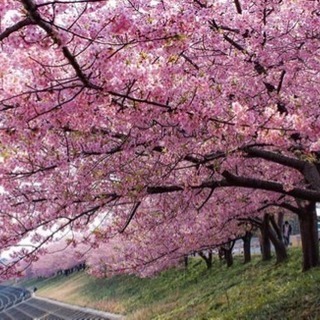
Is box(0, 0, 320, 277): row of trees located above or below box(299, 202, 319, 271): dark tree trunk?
above

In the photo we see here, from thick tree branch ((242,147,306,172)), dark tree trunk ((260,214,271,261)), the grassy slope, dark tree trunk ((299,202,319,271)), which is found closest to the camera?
thick tree branch ((242,147,306,172))

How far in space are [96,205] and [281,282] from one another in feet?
33.2

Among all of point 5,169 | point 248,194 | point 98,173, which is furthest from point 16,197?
point 248,194

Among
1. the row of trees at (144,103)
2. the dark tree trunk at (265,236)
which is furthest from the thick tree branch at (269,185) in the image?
the dark tree trunk at (265,236)

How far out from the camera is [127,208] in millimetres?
12930

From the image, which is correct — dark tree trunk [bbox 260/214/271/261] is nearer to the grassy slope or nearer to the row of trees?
the grassy slope

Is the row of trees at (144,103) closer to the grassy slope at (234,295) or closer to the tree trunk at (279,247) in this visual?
the grassy slope at (234,295)

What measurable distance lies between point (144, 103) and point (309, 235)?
13219 mm

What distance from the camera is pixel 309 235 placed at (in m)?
18.2

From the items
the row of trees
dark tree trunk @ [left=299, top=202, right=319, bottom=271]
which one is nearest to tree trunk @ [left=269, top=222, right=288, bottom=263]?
dark tree trunk @ [left=299, top=202, right=319, bottom=271]

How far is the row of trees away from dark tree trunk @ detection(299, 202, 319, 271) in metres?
5.44

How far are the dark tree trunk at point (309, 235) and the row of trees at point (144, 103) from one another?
5442 mm

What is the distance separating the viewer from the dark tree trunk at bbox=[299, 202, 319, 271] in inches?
702

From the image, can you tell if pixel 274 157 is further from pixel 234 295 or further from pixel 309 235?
pixel 234 295
